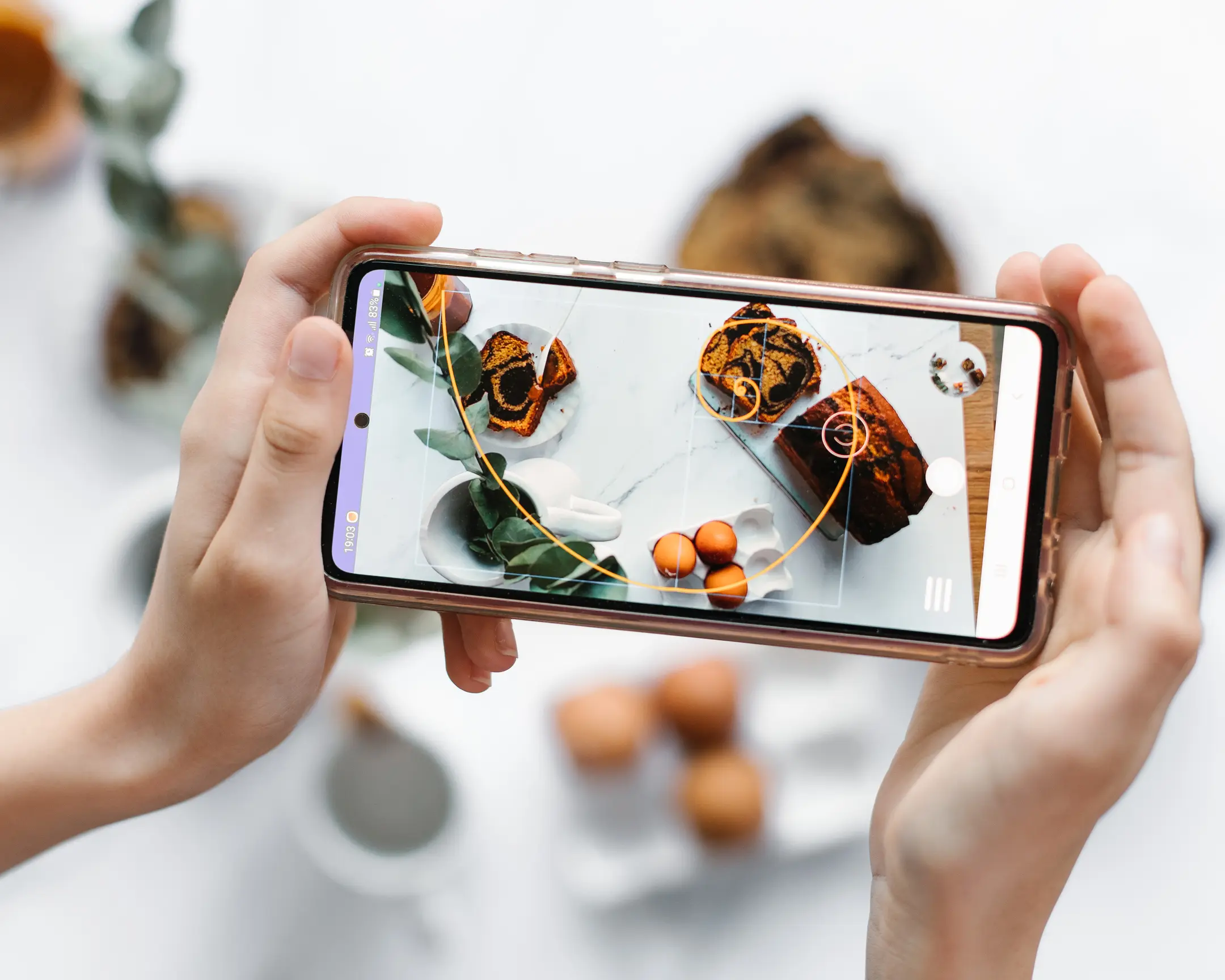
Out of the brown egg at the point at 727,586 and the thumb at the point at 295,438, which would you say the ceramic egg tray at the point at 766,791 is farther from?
the thumb at the point at 295,438

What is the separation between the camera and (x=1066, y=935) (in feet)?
2.23

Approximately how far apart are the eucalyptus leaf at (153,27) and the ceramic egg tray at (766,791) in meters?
0.56

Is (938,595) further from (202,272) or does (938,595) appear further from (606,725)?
(202,272)

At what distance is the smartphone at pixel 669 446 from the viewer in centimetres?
47

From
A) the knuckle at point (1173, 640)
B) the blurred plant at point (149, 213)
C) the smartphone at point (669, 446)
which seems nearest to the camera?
the knuckle at point (1173, 640)

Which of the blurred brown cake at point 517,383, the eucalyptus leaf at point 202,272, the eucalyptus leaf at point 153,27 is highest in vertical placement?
the eucalyptus leaf at point 153,27

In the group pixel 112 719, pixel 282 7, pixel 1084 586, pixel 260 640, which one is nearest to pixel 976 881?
pixel 1084 586

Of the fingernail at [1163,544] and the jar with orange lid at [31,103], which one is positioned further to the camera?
the jar with orange lid at [31,103]

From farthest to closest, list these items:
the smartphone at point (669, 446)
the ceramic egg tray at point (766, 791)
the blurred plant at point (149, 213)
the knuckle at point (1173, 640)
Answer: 1. the ceramic egg tray at point (766, 791)
2. the blurred plant at point (149, 213)
3. the smartphone at point (669, 446)
4. the knuckle at point (1173, 640)

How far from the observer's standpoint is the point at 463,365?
18.9 inches

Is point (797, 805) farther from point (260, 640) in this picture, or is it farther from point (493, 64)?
point (493, 64)

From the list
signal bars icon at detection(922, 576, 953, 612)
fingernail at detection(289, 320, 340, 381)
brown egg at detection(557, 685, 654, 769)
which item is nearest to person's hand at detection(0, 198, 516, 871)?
fingernail at detection(289, 320, 340, 381)

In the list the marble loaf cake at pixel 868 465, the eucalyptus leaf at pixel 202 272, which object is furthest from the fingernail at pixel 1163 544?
the eucalyptus leaf at pixel 202 272
